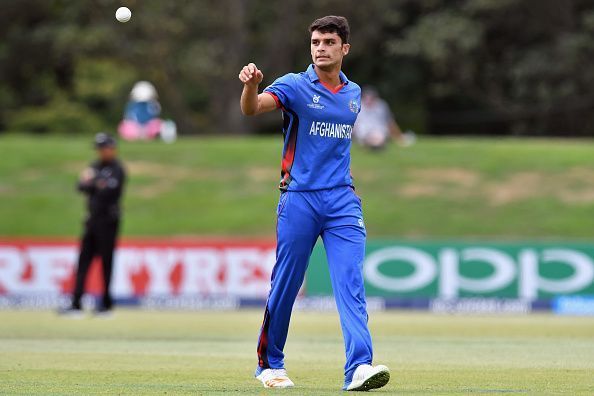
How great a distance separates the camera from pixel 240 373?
924cm

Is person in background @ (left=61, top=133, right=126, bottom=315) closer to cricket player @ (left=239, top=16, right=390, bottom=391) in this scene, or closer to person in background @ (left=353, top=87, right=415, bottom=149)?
cricket player @ (left=239, top=16, right=390, bottom=391)

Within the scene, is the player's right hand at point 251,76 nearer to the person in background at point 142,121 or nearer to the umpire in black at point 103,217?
the umpire in black at point 103,217

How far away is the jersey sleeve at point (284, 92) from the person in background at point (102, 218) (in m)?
9.00

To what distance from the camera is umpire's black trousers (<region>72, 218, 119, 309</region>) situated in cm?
1692

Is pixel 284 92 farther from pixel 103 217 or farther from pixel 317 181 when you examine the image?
pixel 103 217

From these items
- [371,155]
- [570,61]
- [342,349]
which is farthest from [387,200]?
[342,349]

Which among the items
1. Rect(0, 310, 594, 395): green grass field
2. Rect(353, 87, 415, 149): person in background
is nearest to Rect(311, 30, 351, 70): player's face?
Rect(0, 310, 594, 395): green grass field

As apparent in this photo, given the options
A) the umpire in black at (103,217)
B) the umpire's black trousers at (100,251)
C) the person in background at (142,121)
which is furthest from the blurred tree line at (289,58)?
the umpire's black trousers at (100,251)

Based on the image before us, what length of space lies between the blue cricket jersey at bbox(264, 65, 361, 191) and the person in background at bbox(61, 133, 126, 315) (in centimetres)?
897

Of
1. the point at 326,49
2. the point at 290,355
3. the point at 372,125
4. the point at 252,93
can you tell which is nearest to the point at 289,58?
the point at 372,125

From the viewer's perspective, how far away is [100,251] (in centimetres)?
1697

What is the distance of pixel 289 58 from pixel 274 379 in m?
29.2

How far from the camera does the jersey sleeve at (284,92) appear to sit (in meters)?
8.07

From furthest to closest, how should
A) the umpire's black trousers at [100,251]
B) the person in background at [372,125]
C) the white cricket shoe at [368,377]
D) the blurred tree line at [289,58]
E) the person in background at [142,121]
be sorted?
1. the blurred tree line at [289,58]
2. the person in background at [142,121]
3. the person in background at [372,125]
4. the umpire's black trousers at [100,251]
5. the white cricket shoe at [368,377]
